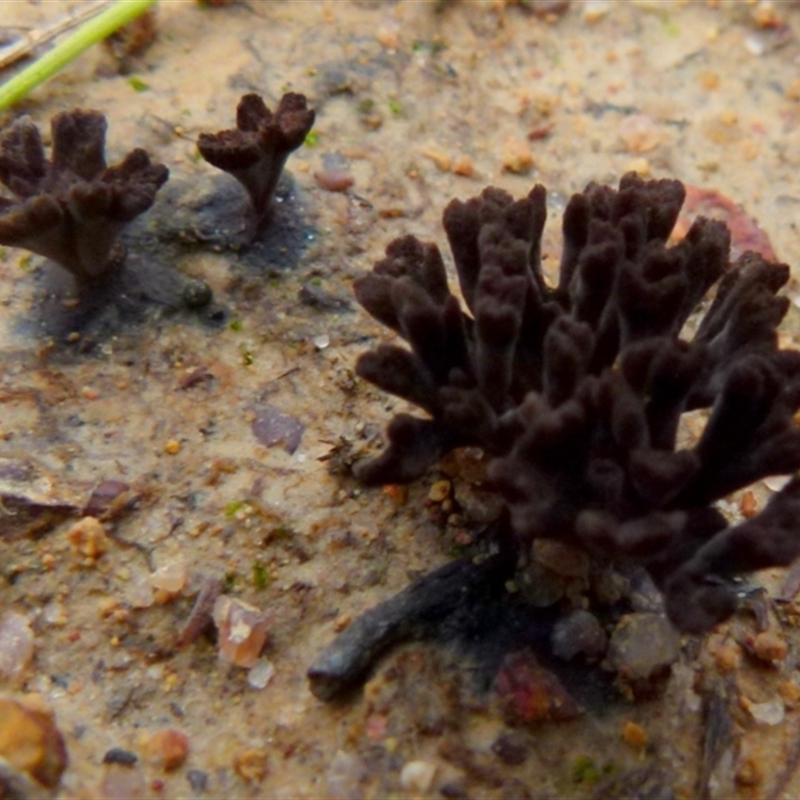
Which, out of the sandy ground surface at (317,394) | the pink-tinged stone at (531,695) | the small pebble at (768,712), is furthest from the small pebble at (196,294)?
the small pebble at (768,712)

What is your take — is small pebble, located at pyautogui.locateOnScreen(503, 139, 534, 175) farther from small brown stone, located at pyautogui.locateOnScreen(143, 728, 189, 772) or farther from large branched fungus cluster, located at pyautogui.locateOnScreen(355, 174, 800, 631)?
small brown stone, located at pyautogui.locateOnScreen(143, 728, 189, 772)

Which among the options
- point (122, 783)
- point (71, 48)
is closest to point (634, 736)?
point (122, 783)

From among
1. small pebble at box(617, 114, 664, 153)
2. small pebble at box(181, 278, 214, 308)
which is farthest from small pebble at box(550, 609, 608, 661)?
small pebble at box(617, 114, 664, 153)

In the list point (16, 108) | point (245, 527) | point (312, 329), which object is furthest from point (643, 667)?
point (16, 108)

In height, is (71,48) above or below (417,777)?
above

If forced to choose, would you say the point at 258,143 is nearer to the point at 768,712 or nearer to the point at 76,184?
the point at 76,184

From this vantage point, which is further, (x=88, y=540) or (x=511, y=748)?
(x=88, y=540)

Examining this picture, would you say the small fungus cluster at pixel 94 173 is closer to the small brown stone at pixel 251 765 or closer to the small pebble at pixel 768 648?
the small brown stone at pixel 251 765
